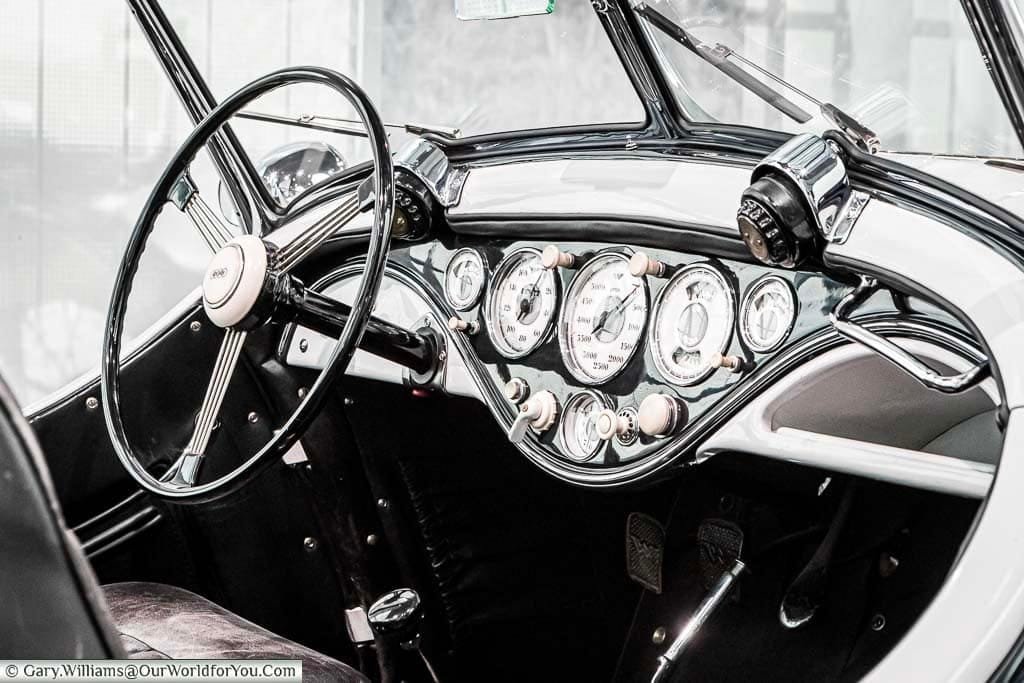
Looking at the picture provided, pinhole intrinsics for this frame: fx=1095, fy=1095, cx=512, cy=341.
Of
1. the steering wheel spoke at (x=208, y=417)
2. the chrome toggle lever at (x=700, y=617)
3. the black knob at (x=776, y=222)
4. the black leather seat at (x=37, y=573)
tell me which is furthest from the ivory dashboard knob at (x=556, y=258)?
the black leather seat at (x=37, y=573)

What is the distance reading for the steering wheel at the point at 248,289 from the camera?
1440 millimetres

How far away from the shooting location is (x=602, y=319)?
154 cm

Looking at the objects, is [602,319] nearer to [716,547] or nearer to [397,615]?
[716,547]

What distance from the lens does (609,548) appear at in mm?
1970

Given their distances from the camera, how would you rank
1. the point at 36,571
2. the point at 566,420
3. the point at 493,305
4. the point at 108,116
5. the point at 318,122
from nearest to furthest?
the point at 36,571 → the point at 566,420 → the point at 493,305 → the point at 318,122 → the point at 108,116

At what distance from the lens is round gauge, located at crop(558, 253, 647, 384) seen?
1.50 m

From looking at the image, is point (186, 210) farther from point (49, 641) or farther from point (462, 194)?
point (49, 641)

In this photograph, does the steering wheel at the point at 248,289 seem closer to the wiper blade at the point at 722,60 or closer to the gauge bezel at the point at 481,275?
the gauge bezel at the point at 481,275

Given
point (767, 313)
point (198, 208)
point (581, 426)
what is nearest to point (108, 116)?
point (198, 208)

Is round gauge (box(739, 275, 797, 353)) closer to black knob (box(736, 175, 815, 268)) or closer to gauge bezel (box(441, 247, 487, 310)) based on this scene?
black knob (box(736, 175, 815, 268))

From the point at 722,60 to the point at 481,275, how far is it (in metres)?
0.48

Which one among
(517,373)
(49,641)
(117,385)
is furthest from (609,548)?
(49,641)

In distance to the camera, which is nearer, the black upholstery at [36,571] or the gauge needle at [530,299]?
the black upholstery at [36,571]

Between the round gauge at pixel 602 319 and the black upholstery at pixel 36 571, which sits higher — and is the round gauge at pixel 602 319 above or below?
above
